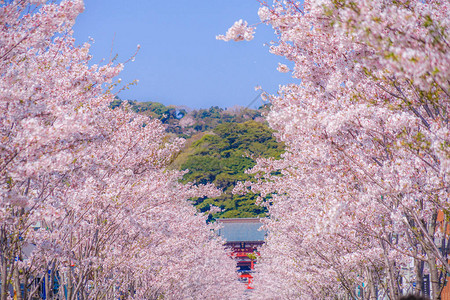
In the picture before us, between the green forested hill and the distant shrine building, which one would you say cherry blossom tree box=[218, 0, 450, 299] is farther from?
the green forested hill

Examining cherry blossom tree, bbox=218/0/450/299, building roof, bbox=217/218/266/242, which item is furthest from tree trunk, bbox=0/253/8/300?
building roof, bbox=217/218/266/242

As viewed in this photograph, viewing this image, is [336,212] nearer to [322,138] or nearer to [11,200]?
[322,138]

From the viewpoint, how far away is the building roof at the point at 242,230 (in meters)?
53.2

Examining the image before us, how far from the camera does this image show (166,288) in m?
17.1

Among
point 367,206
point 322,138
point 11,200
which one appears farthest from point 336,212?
point 11,200

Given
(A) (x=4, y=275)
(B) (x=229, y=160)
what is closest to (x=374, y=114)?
(A) (x=4, y=275)

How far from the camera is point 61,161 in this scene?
15.8 feet

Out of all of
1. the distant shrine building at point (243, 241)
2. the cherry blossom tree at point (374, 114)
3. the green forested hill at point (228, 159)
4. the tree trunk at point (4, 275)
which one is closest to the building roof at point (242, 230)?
the distant shrine building at point (243, 241)

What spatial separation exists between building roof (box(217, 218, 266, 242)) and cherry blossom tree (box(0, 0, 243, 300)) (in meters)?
39.8

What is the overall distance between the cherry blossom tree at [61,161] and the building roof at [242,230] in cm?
3975

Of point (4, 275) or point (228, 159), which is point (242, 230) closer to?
point (228, 159)

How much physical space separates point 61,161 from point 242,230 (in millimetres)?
50656

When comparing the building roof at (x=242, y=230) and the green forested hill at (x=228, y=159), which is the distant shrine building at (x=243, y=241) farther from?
the green forested hill at (x=228, y=159)

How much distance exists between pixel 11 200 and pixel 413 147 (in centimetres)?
418
